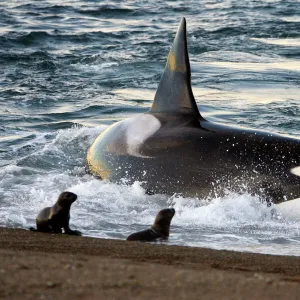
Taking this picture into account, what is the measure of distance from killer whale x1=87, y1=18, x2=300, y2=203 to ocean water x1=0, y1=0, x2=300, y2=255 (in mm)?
181

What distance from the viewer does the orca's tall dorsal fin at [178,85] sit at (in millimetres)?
10812

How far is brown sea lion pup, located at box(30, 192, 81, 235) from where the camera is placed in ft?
26.0

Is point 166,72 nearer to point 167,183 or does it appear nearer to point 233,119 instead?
point 167,183

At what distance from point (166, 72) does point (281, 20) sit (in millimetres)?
17593

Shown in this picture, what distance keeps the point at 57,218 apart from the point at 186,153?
281 cm

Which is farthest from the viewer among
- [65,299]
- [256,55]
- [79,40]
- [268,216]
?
[79,40]

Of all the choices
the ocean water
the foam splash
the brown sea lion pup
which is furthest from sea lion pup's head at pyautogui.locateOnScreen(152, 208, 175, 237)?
the brown sea lion pup

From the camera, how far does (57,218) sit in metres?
7.92

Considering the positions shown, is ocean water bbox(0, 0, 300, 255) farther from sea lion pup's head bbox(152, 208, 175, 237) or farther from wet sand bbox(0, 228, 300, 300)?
wet sand bbox(0, 228, 300, 300)

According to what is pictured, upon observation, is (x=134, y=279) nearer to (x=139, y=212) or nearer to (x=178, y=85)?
(x=139, y=212)

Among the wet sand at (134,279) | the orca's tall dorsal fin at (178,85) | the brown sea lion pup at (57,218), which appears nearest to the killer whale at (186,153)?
the orca's tall dorsal fin at (178,85)

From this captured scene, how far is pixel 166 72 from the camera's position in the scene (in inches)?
436

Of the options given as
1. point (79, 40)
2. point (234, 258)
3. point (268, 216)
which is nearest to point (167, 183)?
point (268, 216)

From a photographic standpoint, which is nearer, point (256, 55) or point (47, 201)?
point (47, 201)
